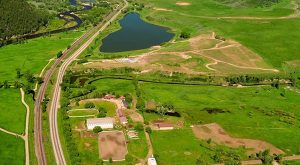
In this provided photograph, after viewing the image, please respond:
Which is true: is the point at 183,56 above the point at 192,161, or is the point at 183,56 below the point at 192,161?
above

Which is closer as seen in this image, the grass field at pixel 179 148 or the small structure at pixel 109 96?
the grass field at pixel 179 148

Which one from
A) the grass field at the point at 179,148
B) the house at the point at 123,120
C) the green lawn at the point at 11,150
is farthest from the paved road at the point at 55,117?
the grass field at the point at 179,148

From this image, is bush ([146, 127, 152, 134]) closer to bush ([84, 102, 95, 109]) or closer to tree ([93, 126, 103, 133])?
tree ([93, 126, 103, 133])

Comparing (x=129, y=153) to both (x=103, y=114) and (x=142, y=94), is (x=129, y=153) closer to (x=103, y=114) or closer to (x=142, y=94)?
(x=103, y=114)

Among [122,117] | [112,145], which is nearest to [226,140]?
[122,117]

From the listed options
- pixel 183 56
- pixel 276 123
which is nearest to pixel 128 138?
pixel 276 123

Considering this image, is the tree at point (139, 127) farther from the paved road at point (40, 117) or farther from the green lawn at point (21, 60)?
the green lawn at point (21, 60)

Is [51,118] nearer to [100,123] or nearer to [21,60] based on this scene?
[100,123]
